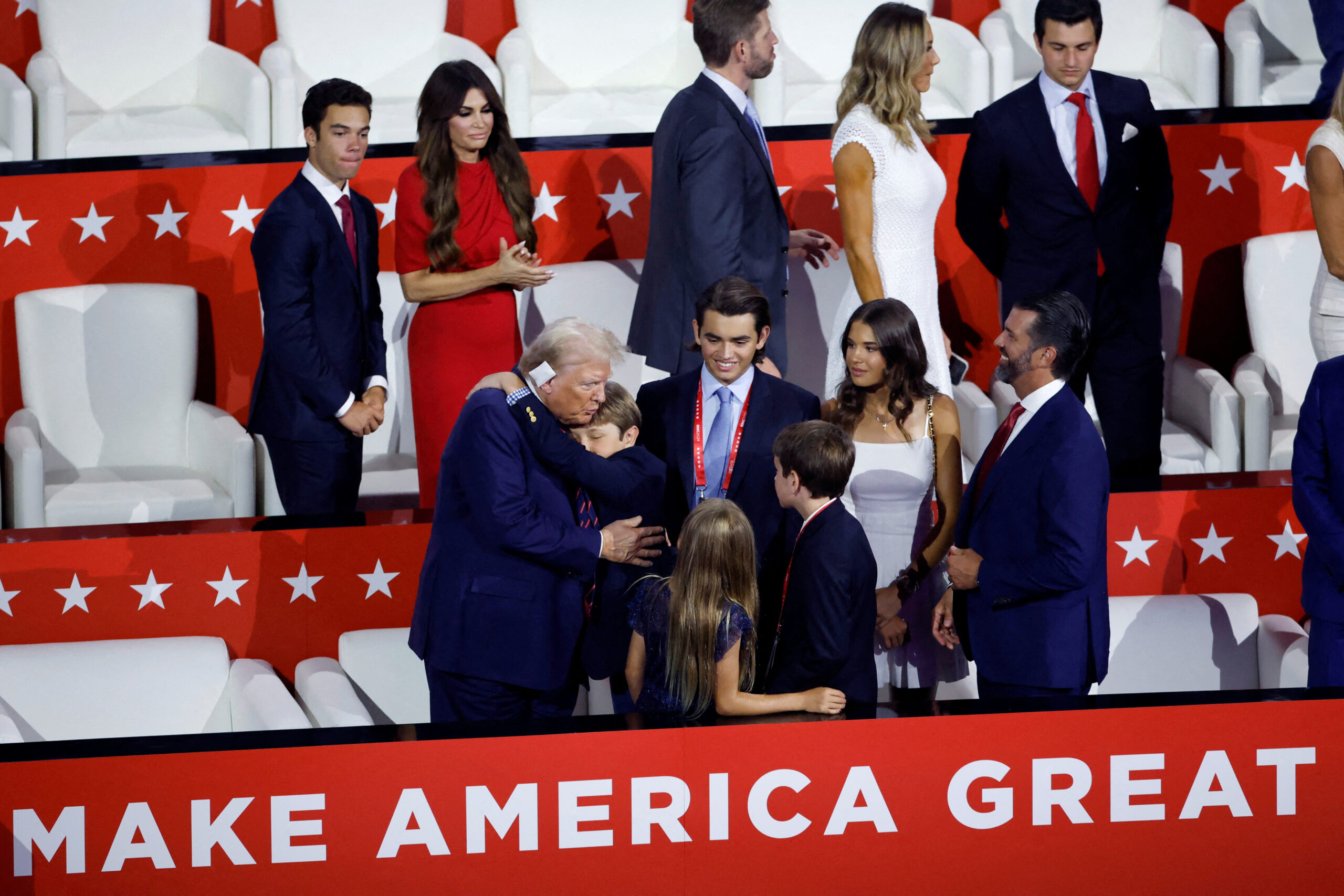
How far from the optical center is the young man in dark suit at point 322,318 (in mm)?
4035

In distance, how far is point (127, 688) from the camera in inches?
149

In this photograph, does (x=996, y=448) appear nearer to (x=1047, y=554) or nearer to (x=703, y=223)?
(x=1047, y=554)

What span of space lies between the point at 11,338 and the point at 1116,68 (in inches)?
159

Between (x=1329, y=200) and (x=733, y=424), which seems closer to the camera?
(x=733, y=424)

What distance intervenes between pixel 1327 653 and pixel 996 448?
84cm

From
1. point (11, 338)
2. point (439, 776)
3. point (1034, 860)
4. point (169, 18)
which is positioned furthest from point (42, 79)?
point (1034, 860)

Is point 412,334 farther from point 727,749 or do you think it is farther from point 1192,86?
point 1192,86

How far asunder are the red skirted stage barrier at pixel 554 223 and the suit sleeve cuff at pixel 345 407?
1.10m

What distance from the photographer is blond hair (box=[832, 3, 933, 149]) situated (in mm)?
3727

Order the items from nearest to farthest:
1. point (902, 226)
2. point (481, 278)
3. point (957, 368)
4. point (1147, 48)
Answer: point (902, 226) → point (481, 278) → point (957, 368) → point (1147, 48)

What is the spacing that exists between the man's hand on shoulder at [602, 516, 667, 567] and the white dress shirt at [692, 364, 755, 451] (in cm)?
29

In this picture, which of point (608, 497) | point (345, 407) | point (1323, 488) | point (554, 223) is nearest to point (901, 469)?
point (608, 497)

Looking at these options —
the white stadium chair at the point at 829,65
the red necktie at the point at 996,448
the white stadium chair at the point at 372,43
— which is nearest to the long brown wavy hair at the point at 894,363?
the red necktie at the point at 996,448

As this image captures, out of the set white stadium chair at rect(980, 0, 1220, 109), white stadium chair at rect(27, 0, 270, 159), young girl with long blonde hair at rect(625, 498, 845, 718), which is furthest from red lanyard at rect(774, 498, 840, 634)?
white stadium chair at rect(27, 0, 270, 159)
